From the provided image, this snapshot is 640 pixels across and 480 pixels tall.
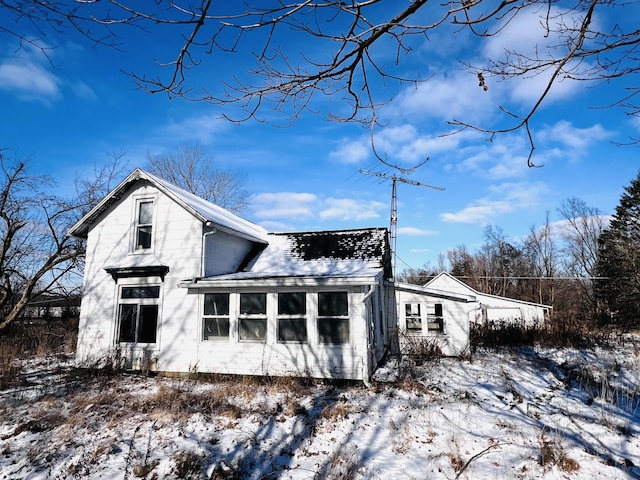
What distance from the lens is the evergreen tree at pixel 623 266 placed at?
2388 centimetres

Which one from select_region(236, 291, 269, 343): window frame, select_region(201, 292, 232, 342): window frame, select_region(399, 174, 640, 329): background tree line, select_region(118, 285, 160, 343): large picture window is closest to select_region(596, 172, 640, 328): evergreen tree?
select_region(399, 174, 640, 329): background tree line

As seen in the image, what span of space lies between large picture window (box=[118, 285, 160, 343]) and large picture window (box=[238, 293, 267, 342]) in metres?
3.01

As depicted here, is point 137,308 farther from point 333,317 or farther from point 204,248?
point 333,317

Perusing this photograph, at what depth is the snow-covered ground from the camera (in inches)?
231

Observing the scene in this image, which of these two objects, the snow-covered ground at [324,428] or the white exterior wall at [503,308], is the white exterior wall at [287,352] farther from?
the white exterior wall at [503,308]

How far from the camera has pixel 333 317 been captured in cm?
1090

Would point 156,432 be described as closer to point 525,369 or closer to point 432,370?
point 432,370

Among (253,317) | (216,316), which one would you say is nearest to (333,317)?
(253,317)

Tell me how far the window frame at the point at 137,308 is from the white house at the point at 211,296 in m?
0.03

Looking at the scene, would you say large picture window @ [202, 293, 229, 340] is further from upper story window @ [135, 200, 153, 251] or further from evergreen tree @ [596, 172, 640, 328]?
evergreen tree @ [596, 172, 640, 328]

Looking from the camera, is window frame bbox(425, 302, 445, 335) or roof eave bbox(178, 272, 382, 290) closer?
roof eave bbox(178, 272, 382, 290)

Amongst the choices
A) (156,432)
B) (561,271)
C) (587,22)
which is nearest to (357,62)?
(587,22)

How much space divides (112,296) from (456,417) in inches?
448

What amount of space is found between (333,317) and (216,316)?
150 inches
